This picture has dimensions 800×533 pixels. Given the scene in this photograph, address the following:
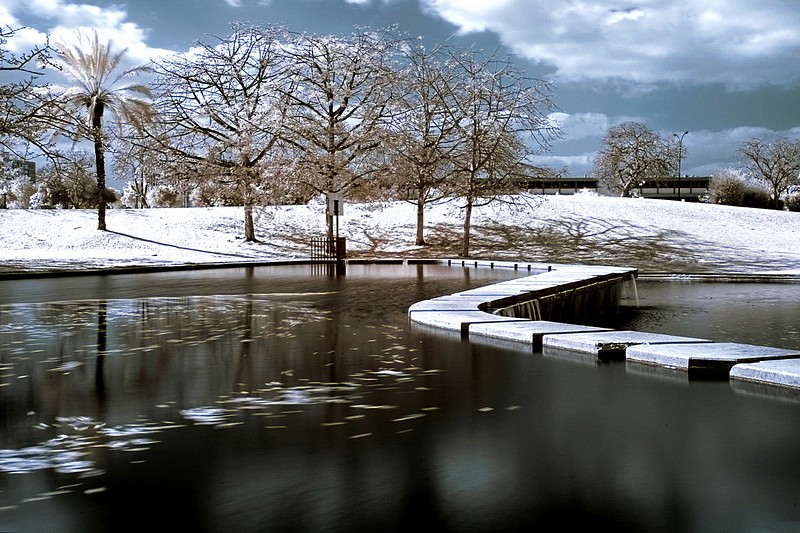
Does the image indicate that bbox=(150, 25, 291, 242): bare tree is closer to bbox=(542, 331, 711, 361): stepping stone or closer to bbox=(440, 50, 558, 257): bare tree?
Result: bbox=(440, 50, 558, 257): bare tree

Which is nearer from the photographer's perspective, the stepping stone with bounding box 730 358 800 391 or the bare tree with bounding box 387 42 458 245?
the stepping stone with bounding box 730 358 800 391

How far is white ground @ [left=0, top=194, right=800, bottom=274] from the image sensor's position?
25703 millimetres

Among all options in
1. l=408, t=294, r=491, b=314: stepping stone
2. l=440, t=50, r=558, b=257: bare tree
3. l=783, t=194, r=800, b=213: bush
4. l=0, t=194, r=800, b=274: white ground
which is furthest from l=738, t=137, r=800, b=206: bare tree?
l=408, t=294, r=491, b=314: stepping stone

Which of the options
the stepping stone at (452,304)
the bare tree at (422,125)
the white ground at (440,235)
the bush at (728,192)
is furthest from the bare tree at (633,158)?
the stepping stone at (452,304)

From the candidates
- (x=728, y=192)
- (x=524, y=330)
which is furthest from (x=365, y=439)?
(x=728, y=192)

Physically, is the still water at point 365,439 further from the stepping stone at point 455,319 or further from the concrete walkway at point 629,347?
the stepping stone at point 455,319

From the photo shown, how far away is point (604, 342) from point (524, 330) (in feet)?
2.86

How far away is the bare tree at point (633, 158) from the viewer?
2318 inches

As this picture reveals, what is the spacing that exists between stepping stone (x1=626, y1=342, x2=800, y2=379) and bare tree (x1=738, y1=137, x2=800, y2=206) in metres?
59.8

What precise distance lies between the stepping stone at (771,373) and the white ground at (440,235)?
17.8 metres

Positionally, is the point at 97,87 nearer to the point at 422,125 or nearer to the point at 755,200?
the point at 422,125

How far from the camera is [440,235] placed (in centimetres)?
3161

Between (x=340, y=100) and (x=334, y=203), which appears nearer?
(x=334, y=203)

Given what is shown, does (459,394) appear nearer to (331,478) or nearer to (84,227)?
(331,478)
